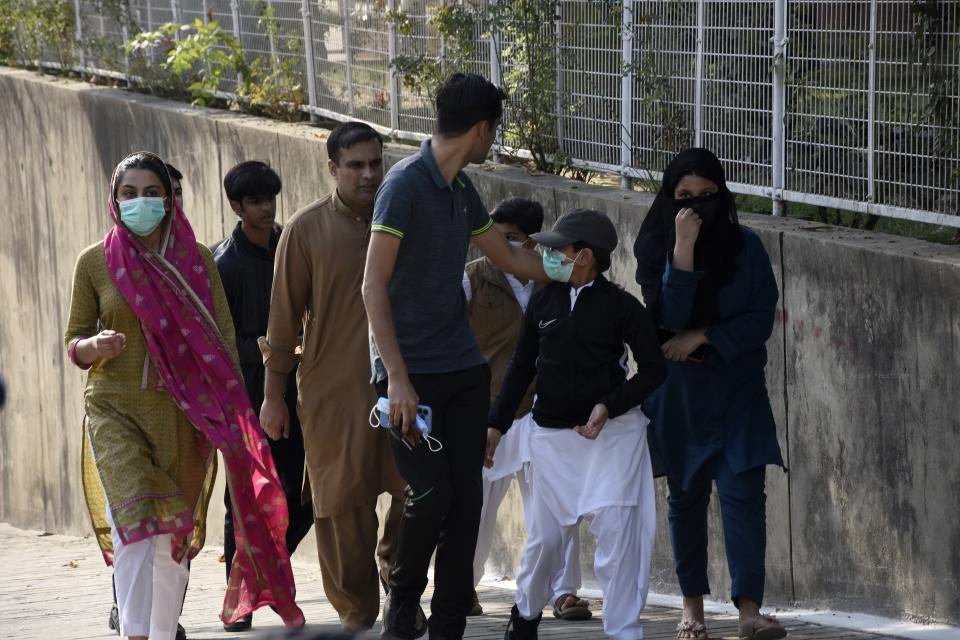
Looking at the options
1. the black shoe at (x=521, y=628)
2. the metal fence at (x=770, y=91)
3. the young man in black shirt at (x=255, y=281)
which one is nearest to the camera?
the black shoe at (x=521, y=628)

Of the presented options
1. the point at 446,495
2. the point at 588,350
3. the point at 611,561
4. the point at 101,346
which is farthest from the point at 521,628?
the point at 101,346

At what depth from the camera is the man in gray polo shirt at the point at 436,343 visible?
199 inches

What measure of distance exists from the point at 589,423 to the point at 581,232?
0.67 meters

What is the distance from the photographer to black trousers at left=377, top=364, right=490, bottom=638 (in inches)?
206

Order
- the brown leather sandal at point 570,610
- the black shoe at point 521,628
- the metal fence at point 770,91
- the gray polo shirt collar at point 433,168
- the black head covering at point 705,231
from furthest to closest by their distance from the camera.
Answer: the brown leather sandal at point 570,610
the metal fence at point 770,91
the black head covering at point 705,231
the black shoe at point 521,628
the gray polo shirt collar at point 433,168

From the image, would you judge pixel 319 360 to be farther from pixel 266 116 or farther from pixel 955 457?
pixel 266 116

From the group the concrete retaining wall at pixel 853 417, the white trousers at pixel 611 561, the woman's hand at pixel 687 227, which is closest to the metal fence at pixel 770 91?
the concrete retaining wall at pixel 853 417

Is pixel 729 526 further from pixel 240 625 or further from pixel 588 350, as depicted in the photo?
pixel 240 625

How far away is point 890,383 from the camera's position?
602cm

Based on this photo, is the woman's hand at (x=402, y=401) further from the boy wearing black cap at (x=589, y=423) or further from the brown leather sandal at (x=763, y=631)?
the brown leather sandal at (x=763, y=631)

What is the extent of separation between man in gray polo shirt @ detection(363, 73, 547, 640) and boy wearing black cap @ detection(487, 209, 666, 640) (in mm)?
269

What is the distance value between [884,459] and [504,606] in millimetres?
1950

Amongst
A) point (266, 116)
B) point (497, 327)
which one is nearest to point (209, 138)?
point (266, 116)

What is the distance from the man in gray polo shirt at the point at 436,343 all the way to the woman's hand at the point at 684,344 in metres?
0.75
